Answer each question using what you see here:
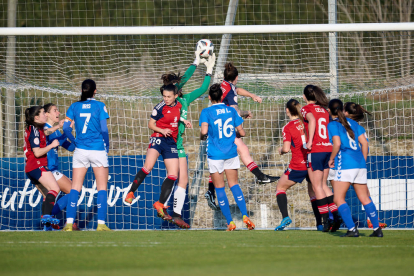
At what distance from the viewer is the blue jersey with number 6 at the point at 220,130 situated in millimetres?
7297

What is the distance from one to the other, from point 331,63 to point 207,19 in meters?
9.56

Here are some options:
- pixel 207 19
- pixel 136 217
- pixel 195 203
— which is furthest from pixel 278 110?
pixel 207 19

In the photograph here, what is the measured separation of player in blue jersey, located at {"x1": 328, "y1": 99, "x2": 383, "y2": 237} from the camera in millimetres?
6203

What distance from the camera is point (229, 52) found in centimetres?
955

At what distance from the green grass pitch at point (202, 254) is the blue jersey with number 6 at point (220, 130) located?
4.28 feet

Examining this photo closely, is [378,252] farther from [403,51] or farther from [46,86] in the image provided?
[46,86]

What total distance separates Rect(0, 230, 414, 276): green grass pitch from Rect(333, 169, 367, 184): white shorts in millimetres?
733

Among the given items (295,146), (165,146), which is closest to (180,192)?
(165,146)

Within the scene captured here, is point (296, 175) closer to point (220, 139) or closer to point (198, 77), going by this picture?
point (220, 139)

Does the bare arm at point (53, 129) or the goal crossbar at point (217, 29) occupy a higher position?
the goal crossbar at point (217, 29)

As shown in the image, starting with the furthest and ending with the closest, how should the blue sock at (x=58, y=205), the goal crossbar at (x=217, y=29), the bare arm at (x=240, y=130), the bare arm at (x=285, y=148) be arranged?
1. the goal crossbar at (x=217, y=29)
2. the blue sock at (x=58, y=205)
3. the bare arm at (x=240, y=130)
4. the bare arm at (x=285, y=148)

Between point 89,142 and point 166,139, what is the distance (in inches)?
45.0

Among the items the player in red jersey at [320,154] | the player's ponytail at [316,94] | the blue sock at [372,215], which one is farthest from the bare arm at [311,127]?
the blue sock at [372,215]

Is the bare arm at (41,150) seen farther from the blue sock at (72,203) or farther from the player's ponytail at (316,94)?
the player's ponytail at (316,94)
